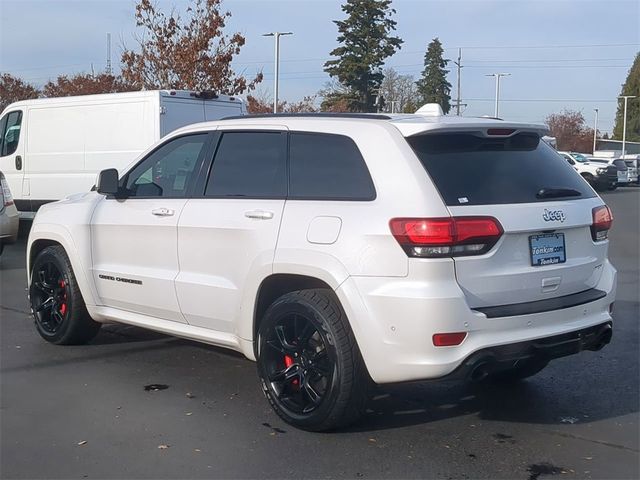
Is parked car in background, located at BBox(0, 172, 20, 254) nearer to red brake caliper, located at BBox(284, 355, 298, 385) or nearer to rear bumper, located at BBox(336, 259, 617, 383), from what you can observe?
red brake caliper, located at BBox(284, 355, 298, 385)

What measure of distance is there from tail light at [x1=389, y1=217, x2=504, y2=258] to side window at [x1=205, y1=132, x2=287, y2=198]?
1.05 m

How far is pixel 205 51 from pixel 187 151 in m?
18.2

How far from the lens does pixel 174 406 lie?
17.6 feet

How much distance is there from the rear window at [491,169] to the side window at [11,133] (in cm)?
1156

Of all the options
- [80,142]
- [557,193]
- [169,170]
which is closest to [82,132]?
[80,142]

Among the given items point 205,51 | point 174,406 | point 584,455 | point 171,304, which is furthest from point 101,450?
point 205,51

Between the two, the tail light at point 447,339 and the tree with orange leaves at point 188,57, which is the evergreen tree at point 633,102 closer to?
the tree with orange leaves at point 188,57

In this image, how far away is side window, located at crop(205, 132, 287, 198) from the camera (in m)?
5.18

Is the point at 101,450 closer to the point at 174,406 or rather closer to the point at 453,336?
the point at 174,406

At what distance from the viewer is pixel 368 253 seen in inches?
173

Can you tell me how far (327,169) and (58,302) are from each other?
309 cm

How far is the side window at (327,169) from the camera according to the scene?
15.4 ft

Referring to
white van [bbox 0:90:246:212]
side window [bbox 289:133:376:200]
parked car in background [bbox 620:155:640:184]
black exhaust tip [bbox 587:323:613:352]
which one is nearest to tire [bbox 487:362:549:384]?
black exhaust tip [bbox 587:323:613:352]

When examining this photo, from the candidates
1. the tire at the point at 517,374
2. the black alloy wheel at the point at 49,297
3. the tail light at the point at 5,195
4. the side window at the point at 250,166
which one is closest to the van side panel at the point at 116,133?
the tail light at the point at 5,195
